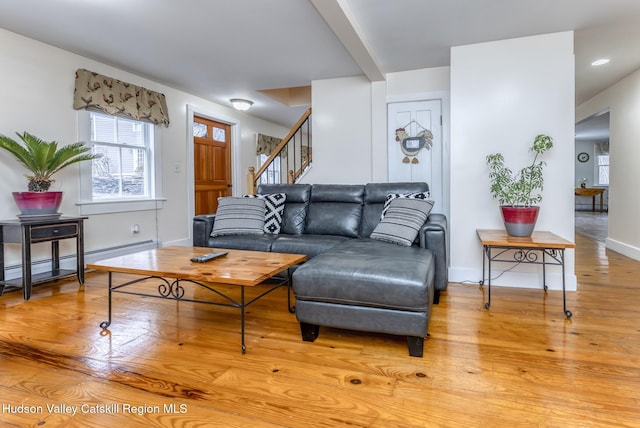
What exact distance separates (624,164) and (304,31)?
4.37 metres

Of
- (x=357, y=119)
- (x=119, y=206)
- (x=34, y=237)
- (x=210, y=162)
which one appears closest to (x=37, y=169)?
(x=34, y=237)

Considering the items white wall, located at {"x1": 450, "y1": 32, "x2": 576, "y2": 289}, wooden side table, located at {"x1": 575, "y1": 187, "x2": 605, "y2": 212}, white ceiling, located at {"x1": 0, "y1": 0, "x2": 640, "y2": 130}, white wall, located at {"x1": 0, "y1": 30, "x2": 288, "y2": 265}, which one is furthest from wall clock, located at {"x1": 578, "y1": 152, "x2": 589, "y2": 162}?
white wall, located at {"x1": 0, "y1": 30, "x2": 288, "y2": 265}

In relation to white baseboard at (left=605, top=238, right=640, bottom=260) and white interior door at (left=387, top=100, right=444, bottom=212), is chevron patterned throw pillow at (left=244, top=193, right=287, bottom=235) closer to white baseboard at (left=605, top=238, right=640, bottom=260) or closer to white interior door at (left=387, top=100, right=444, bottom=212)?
white interior door at (left=387, top=100, right=444, bottom=212)

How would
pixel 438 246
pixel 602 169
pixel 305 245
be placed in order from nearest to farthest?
pixel 438 246 < pixel 305 245 < pixel 602 169

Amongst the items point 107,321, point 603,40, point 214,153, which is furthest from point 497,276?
point 214,153

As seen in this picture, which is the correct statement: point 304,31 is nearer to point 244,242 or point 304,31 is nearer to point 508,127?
point 244,242

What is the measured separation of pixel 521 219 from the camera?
2863 mm

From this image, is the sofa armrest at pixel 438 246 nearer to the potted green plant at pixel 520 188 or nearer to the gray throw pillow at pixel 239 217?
the potted green plant at pixel 520 188

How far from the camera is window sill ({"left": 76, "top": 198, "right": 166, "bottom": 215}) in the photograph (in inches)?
156

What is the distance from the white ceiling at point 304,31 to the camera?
9.05ft

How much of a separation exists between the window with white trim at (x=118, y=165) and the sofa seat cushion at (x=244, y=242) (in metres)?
1.66

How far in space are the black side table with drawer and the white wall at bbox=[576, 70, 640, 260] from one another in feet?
19.9

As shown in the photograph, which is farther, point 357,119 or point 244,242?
point 357,119

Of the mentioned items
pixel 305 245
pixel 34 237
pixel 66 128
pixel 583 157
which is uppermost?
pixel 583 157
